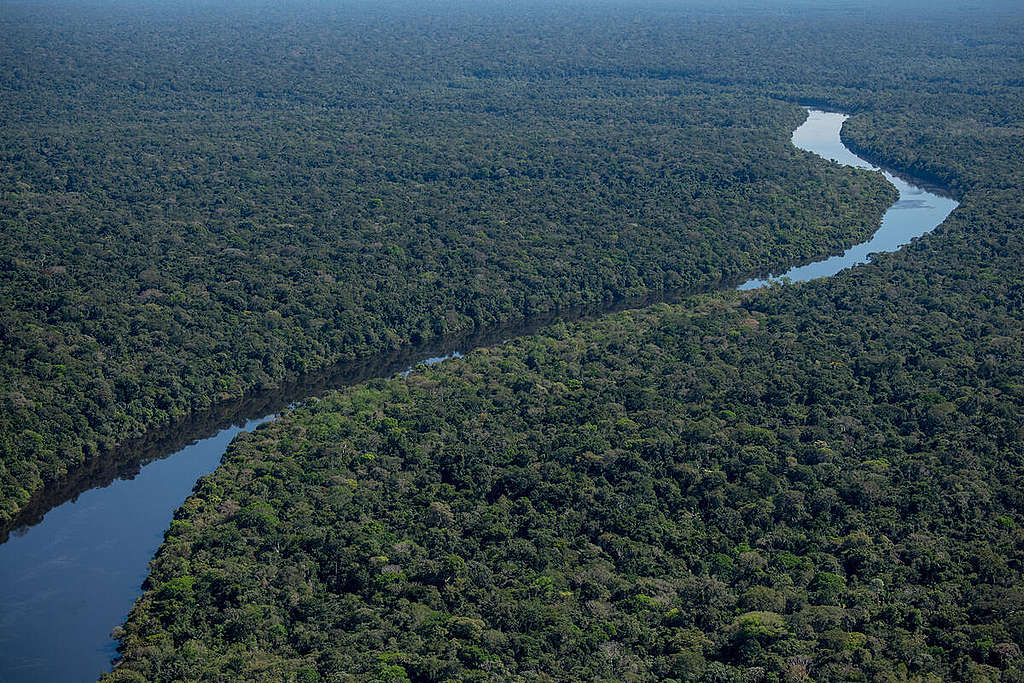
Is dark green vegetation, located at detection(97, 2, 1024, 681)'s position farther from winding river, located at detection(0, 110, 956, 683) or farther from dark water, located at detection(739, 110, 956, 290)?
dark water, located at detection(739, 110, 956, 290)

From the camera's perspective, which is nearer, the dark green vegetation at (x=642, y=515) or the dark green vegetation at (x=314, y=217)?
the dark green vegetation at (x=642, y=515)

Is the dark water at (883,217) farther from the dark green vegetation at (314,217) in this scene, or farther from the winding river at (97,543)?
the winding river at (97,543)

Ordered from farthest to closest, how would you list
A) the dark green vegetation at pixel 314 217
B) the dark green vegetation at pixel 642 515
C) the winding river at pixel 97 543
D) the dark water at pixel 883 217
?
the dark water at pixel 883 217
the dark green vegetation at pixel 314 217
the winding river at pixel 97 543
the dark green vegetation at pixel 642 515

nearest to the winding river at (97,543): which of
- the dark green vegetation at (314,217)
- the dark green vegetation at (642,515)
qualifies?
the dark green vegetation at (314,217)

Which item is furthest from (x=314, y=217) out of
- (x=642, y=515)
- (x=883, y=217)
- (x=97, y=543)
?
(x=883, y=217)

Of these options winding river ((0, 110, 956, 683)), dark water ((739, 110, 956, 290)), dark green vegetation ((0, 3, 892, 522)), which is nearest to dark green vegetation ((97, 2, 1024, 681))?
winding river ((0, 110, 956, 683))

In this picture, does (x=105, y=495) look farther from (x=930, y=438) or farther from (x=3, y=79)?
(x=3, y=79)

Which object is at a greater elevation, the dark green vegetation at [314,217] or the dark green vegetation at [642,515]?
the dark green vegetation at [314,217]
